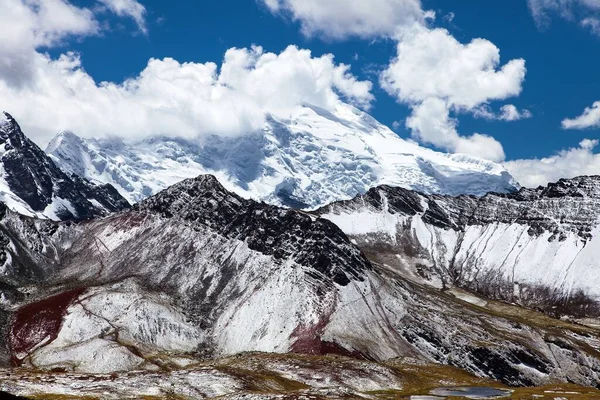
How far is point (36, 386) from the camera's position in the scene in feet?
486

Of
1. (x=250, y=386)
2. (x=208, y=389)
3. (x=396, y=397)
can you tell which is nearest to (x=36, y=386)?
(x=208, y=389)

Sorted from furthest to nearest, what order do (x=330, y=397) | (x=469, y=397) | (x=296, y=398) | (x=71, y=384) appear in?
1. (x=469, y=397)
2. (x=71, y=384)
3. (x=330, y=397)
4. (x=296, y=398)

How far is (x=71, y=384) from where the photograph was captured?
156 m

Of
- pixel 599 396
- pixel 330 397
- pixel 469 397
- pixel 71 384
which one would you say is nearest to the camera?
pixel 330 397

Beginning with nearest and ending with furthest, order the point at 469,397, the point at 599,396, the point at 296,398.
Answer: the point at 296,398, the point at 469,397, the point at 599,396

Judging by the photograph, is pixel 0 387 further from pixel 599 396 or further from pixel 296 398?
pixel 599 396

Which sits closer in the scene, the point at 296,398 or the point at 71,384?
the point at 296,398

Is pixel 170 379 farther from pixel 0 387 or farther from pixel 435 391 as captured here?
pixel 435 391

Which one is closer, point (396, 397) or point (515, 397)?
point (396, 397)

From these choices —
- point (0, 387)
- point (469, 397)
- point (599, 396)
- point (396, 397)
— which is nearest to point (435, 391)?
point (469, 397)

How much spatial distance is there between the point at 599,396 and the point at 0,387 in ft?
499

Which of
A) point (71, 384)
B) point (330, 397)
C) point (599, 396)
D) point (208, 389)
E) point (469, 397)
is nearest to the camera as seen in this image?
point (330, 397)

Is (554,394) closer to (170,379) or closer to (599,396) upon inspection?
(599,396)

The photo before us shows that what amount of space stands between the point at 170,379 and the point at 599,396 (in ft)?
380
